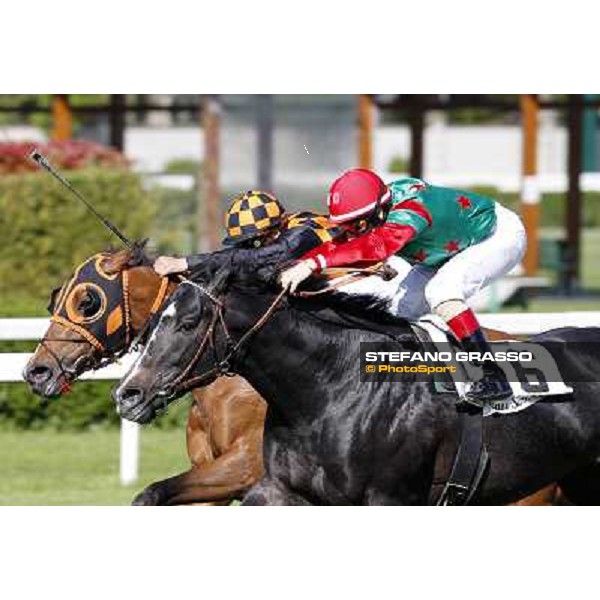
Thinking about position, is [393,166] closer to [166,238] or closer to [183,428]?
[166,238]

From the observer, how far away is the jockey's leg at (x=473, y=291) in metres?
5.68

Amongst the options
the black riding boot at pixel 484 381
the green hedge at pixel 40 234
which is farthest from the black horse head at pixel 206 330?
the green hedge at pixel 40 234

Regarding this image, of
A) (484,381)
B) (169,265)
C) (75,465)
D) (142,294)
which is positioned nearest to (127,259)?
(142,294)

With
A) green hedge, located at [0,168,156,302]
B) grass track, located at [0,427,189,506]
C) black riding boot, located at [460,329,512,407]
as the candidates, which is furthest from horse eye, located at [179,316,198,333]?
green hedge, located at [0,168,156,302]

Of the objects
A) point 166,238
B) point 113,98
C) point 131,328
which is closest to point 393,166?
point 113,98

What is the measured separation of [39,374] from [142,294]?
18.1 inches

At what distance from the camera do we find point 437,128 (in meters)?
29.8

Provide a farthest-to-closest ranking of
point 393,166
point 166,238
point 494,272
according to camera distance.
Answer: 1. point 393,166
2. point 166,238
3. point 494,272

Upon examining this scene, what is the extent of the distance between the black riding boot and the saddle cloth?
2cm

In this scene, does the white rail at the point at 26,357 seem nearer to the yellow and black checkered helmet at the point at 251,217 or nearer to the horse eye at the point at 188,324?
the yellow and black checkered helmet at the point at 251,217

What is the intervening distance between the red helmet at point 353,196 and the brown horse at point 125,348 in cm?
87

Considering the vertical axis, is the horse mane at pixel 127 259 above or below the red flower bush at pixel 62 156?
above

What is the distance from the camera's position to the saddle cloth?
566 centimetres
